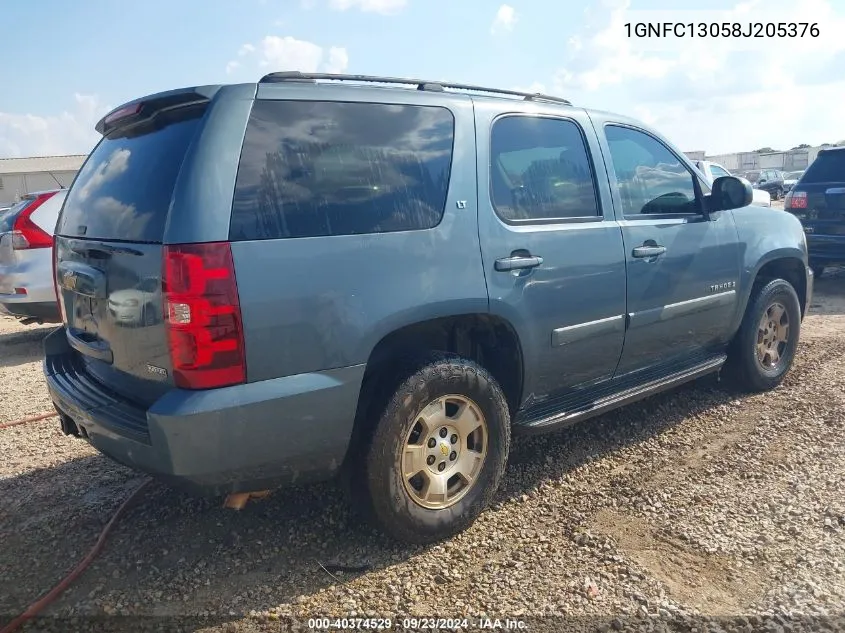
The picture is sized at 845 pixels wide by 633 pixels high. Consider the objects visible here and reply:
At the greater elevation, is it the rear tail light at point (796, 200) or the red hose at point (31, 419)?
the rear tail light at point (796, 200)

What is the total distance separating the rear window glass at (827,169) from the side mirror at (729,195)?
18.5 ft

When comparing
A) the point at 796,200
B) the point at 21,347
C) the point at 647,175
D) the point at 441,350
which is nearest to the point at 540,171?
the point at 647,175

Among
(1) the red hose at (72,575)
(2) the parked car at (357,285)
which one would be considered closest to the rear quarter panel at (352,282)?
(2) the parked car at (357,285)

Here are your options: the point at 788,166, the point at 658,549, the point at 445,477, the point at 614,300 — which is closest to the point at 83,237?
the point at 445,477

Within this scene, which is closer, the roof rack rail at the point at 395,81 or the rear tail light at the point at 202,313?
the rear tail light at the point at 202,313

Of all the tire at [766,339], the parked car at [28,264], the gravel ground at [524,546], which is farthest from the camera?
the parked car at [28,264]

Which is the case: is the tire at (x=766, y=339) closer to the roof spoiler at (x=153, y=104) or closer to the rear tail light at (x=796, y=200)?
the roof spoiler at (x=153, y=104)

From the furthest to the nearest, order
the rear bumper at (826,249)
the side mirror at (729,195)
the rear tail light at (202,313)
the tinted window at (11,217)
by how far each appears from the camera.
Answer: the rear bumper at (826,249)
the tinted window at (11,217)
the side mirror at (729,195)
the rear tail light at (202,313)

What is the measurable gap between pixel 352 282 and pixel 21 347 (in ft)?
21.8

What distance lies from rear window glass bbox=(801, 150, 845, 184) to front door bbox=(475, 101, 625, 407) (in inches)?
265

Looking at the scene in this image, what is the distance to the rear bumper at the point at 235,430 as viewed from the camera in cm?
229

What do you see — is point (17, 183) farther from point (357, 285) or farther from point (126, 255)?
point (357, 285)

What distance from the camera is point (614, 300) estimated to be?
3.53m

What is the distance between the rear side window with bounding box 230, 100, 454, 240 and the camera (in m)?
2.43
